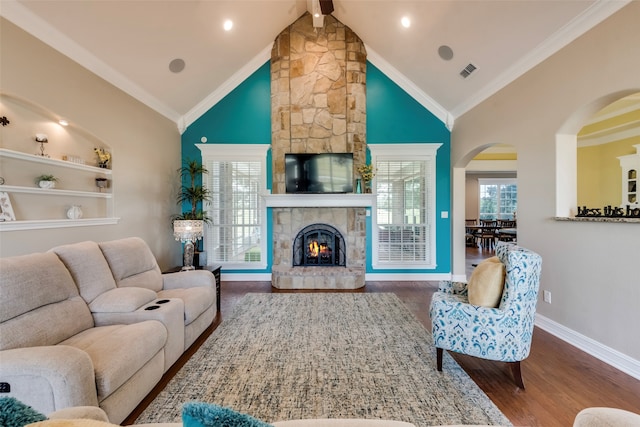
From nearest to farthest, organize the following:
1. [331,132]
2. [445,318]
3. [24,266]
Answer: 1. [24,266]
2. [445,318]
3. [331,132]

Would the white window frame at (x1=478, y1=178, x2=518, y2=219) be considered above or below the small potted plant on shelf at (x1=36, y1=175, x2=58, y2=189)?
above

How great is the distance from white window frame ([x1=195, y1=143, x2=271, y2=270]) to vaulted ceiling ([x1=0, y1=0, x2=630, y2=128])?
2.44 feet

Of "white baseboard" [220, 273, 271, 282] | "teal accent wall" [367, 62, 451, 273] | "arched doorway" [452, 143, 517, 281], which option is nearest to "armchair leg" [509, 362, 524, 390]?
"arched doorway" [452, 143, 517, 281]

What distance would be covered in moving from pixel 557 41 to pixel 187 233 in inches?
194

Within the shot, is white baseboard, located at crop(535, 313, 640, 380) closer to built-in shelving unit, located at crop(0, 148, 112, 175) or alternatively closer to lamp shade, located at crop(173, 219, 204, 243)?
lamp shade, located at crop(173, 219, 204, 243)

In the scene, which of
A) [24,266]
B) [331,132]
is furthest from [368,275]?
[24,266]

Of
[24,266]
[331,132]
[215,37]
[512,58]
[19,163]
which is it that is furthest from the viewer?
[331,132]

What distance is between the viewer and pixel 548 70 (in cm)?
310

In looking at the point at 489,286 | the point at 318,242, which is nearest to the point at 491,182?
the point at 318,242

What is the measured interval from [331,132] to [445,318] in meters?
3.79

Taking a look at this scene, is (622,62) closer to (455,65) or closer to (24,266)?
(455,65)

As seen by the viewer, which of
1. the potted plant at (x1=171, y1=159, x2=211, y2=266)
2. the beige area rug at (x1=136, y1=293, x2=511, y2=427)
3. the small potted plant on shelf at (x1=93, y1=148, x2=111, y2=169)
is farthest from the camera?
the potted plant at (x1=171, y1=159, x2=211, y2=266)

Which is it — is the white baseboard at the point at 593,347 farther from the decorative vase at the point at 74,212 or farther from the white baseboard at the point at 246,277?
the decorative vase at the point at 74,212

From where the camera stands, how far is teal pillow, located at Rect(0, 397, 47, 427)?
0.58 m
